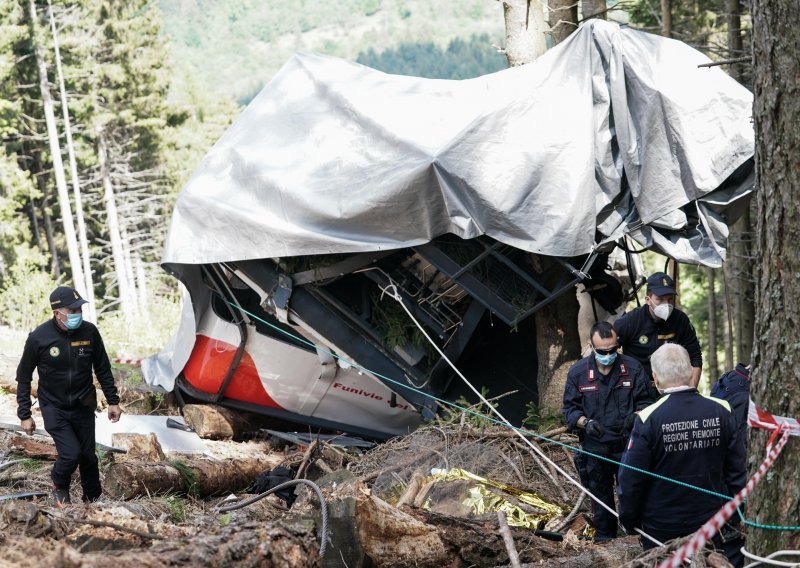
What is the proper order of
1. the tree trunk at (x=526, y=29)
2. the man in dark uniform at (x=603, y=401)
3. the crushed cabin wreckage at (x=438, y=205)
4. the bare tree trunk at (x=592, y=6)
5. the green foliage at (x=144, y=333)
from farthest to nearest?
the green foliage at (x=144, y=333) < the bare tree trunk at (x=592, y=6) < the tree trunk at (x=526, y=29) < the crushed cabin wreckage at (x=438, y=205) < the man in dark uniform at (x=603, y=401)

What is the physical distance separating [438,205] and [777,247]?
A: 3.70m

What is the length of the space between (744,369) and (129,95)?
112ft

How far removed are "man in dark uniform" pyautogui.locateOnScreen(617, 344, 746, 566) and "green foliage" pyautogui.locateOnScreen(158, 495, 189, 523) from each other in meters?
2.68

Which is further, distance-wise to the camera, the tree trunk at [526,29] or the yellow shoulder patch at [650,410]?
the tree trunk at [526,29]

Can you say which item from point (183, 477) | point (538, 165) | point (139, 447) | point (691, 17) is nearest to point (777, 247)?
point (538, 165)

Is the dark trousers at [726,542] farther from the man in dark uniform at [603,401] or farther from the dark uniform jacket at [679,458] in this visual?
the man in dark uniform at [603,401]

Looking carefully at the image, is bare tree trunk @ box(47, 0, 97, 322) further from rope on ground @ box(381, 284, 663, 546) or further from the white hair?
the white hair

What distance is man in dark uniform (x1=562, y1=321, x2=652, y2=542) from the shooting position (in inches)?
233

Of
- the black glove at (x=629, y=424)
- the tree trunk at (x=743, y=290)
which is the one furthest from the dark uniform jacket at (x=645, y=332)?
the tree trunk at (x=743, y=290)

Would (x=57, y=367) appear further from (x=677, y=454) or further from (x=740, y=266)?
(x=740, y=266)

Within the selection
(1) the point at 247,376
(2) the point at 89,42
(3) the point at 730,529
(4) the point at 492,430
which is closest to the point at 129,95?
(2) the point at 89,42

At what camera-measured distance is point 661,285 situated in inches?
266

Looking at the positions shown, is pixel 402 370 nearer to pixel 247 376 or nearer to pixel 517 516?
pixel 247 376

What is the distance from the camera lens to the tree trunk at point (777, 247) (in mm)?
3527
